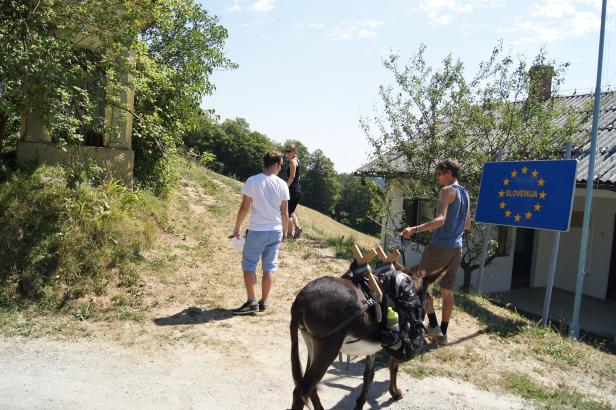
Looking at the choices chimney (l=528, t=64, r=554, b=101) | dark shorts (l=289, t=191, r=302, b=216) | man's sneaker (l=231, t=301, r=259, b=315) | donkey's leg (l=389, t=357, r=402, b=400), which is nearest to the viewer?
donkey's leg (l=389, t=357, r=402, b=400)

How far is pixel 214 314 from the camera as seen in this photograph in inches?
226

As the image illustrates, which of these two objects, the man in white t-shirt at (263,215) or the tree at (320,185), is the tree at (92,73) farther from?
the tree at (320,185)

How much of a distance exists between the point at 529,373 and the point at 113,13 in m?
7.77

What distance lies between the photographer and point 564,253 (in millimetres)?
12016

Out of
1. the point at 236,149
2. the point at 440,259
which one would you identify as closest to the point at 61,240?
the point at 440,259

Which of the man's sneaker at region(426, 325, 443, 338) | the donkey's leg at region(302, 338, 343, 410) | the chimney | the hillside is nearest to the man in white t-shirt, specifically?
the hillside

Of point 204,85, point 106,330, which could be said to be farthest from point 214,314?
point 204,85

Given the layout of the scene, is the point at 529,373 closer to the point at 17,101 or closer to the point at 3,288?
the point at 3,288

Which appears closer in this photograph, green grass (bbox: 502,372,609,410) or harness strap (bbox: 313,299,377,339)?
harness strap (bbox: 313,299,377,339)

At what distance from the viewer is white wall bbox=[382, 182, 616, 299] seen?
11062mm

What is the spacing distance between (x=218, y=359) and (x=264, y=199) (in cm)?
186

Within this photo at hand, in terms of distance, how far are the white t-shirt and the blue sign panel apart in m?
3.81

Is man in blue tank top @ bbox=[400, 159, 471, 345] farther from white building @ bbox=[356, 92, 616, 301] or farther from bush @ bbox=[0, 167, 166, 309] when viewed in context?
white building @ bbox=[356, 92, 616, 301]

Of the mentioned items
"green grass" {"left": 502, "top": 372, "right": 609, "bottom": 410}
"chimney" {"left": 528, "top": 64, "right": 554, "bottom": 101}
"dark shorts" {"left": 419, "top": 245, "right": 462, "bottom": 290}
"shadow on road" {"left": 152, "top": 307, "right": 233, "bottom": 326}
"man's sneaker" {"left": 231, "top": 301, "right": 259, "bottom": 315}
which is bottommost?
"green grass" {"left": 502, "top": 372, "right": 609, "bottom": 410}
